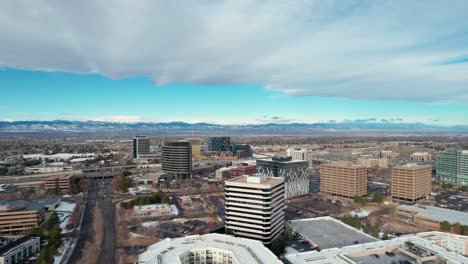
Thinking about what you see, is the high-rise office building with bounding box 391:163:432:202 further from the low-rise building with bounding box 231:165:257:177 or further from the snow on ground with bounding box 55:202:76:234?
the snow on ground with bounding box 55:202:76:234

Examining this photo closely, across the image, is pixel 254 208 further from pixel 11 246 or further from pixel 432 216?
pixel 432 216

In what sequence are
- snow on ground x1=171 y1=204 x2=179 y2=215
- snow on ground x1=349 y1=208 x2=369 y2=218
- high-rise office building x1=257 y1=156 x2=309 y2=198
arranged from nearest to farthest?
1. snow on ground x1=349 y1=208 x2=369 y2=218
2. snow on ground x1=171 y1=204 x2=179 y2=215
3. high-rise office building x1=257 y1=156 x2=309 y2=198

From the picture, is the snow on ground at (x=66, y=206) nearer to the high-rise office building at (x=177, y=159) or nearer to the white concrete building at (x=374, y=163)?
the high-rise office building at (x=177, y=159)

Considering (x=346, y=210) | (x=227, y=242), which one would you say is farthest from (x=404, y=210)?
(x=227, y=242)

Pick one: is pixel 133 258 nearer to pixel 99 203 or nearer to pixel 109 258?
pixel 109 258

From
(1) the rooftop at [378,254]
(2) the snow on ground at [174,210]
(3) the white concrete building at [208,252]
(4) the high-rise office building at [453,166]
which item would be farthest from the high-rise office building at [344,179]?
(3) the white concrete building at [208,252]

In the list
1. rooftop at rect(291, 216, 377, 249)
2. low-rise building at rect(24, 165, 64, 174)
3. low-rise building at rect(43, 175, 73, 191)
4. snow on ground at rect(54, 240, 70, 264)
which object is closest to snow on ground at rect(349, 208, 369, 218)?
rooftop at rect(291, 216, 377, 249)

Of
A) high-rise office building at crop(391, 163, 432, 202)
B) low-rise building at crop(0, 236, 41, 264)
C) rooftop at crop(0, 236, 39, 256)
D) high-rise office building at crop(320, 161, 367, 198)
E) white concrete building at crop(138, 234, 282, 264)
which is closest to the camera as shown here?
white concrete building at crop(138, 234, 282, 264)
